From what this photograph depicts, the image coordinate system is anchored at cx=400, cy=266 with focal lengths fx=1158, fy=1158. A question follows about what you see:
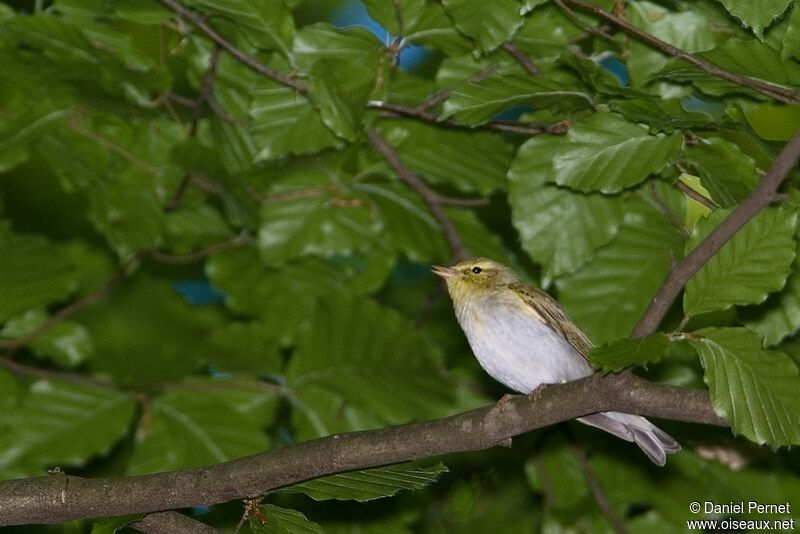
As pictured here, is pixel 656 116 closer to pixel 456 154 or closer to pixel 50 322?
pixel 456 154

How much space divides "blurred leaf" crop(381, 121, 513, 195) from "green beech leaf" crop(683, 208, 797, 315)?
1.77 meters

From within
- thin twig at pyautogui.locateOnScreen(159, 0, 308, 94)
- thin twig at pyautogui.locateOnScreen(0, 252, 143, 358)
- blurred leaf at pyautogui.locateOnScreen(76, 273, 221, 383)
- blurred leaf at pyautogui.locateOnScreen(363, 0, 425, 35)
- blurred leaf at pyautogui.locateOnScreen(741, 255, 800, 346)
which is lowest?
blurred leaf at pyautogui.locateOnScreen(76, 273, 221, 383)

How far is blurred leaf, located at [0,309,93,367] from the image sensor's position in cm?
550

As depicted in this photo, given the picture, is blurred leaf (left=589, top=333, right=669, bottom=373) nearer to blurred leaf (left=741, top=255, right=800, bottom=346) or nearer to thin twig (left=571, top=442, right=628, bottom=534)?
blurred leaf (left=741, top=255, right=800, bottom=346)

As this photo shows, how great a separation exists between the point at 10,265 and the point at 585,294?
2524 millimetres

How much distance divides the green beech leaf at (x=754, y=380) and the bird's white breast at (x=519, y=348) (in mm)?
894

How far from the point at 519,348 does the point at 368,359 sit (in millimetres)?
1307

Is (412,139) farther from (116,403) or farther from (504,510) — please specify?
(504,510)

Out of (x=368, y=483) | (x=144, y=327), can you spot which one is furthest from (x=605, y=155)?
(x=144, y=327)

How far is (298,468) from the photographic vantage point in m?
2.84

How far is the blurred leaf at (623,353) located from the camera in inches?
105

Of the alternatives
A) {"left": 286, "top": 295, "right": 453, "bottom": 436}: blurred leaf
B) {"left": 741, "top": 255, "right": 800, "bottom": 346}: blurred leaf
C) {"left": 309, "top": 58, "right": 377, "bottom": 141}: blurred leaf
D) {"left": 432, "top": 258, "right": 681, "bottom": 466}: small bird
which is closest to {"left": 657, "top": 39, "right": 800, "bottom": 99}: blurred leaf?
{"left": 741, "top": 255, "right": 800, "bottom": 346}: blurred leaf

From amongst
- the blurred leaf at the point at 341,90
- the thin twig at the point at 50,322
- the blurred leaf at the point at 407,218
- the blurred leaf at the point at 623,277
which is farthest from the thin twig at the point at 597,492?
the thin twig at the point at 50,322

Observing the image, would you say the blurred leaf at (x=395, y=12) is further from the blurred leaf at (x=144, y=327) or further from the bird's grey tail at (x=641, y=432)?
the blurred leaf at (x=144, y=327)
